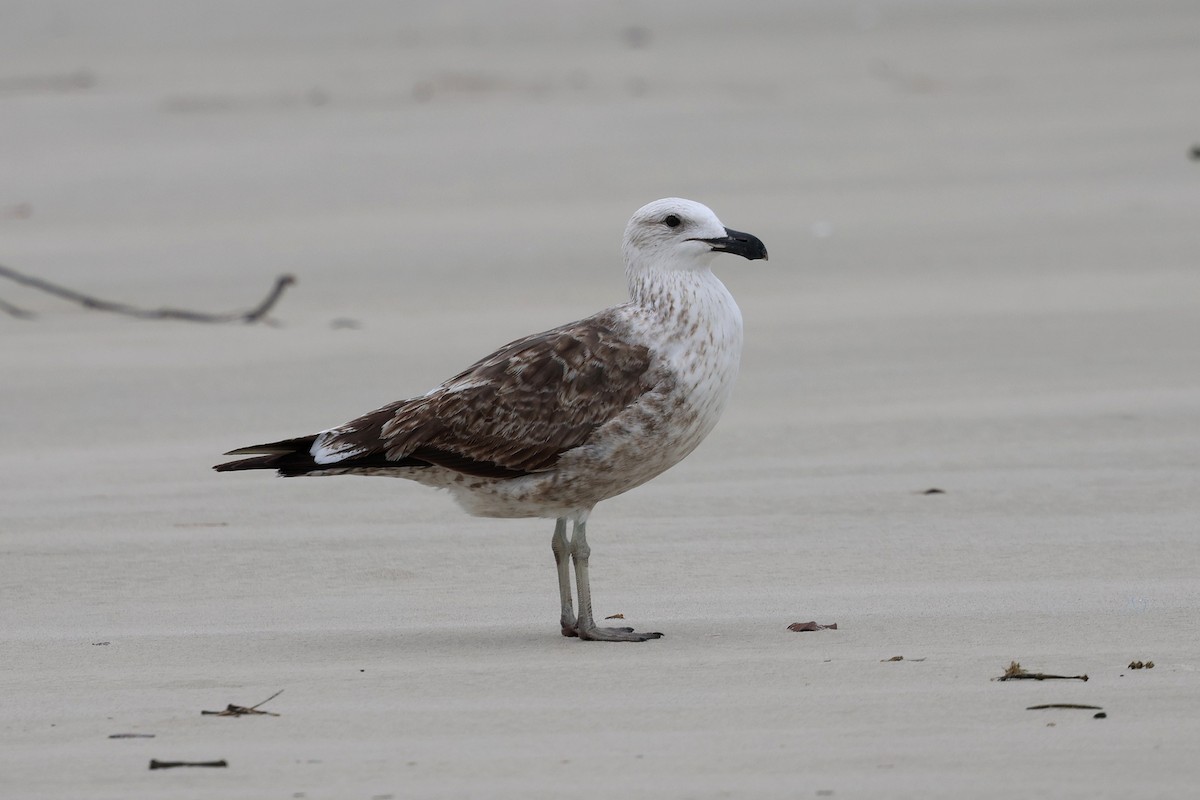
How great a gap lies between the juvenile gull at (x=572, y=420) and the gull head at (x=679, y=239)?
0.01 metres

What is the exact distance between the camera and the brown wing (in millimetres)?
6285

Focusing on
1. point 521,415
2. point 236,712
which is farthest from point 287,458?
point 236,712

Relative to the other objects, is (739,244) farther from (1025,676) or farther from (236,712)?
(236,712)

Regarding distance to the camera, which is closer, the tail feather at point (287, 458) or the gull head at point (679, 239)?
the tail feather at point (287, 458)

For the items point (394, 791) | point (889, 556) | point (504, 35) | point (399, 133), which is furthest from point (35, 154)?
point (394, 791)

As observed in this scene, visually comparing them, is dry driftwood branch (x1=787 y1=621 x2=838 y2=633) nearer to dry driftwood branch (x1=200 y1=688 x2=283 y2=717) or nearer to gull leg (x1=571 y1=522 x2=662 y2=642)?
gull leg (x1=571 y1=522 x2=662 y2=642)

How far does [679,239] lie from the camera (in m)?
6.57

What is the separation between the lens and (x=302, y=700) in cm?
540

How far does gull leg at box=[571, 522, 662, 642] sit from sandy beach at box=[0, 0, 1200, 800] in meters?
0.09

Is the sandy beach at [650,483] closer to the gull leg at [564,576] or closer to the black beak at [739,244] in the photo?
the gull leg at [564,576]

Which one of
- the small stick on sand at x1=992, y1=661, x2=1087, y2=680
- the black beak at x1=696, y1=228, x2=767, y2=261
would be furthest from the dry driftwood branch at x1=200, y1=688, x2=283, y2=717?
the black beak at x1=696, y1=228, x2=767, y2=261

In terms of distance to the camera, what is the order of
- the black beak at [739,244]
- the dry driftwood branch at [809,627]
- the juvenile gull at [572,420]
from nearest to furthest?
the dry driftwood branch at [809,627] → the juvenile gull at [572,420] → the black beak at [739,244]

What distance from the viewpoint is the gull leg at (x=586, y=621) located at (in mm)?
6070

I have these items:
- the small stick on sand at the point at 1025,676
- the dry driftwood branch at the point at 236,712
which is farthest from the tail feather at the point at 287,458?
the small stick on sand at the point at 1025,676
